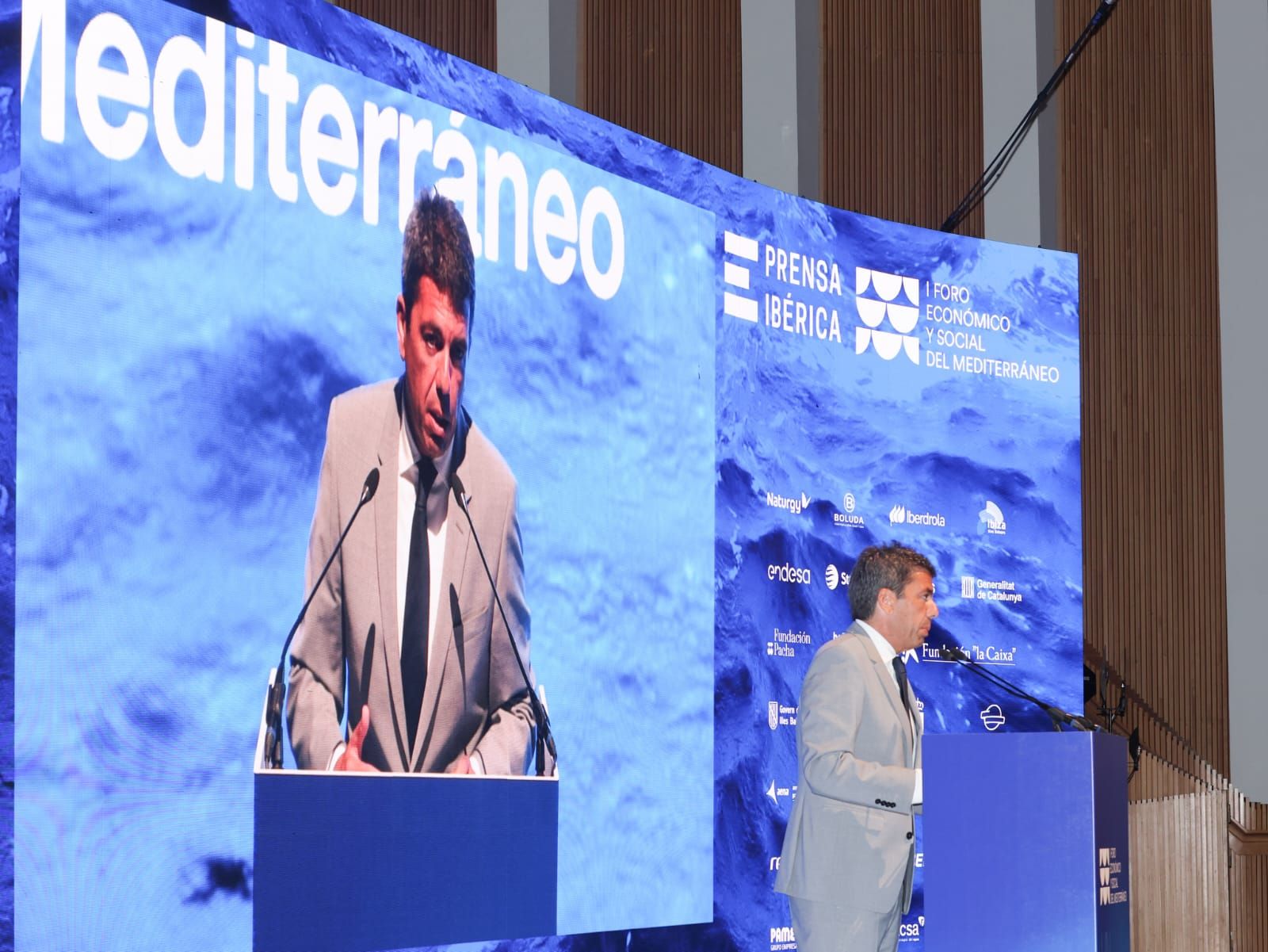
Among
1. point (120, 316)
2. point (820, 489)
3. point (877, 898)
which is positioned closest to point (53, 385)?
point (120, 316)

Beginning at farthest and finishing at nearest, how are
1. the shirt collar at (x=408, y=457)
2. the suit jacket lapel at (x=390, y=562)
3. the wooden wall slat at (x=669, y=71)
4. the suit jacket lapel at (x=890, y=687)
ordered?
the wooden wall slat at (x=669, y=71)
the shirt collar at (x=408, y=457)
the suit jacket lapel at (x=390, y=562)
the suit jacket lapel at (x=890, y=687)

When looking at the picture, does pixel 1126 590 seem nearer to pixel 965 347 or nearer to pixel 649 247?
pixel 965 347

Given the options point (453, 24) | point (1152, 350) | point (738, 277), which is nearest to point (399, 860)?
point (738, 277)

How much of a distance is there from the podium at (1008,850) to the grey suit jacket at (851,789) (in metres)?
0.11

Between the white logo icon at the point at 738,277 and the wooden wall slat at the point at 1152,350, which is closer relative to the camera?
the white logo icon at the point at 738,277

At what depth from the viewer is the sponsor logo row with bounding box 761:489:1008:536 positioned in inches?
235

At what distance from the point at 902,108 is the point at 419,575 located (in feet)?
20.0

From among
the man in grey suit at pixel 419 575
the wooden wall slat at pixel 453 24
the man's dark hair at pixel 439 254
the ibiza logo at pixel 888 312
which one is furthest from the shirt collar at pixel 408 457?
the wooden wall slat at pixel 453 24

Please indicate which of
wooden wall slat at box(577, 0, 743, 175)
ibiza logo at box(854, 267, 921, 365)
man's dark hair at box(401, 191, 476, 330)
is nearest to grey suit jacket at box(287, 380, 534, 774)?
man's dark hair at box(401, 191, 476, 330)

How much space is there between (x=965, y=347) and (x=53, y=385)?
3.83 metres

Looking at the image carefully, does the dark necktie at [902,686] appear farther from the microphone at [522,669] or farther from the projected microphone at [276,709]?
the projected microphone at [276,709]

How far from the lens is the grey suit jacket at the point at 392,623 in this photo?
4258mm

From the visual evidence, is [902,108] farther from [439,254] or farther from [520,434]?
[439,254]

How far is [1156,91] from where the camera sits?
10133 mm
